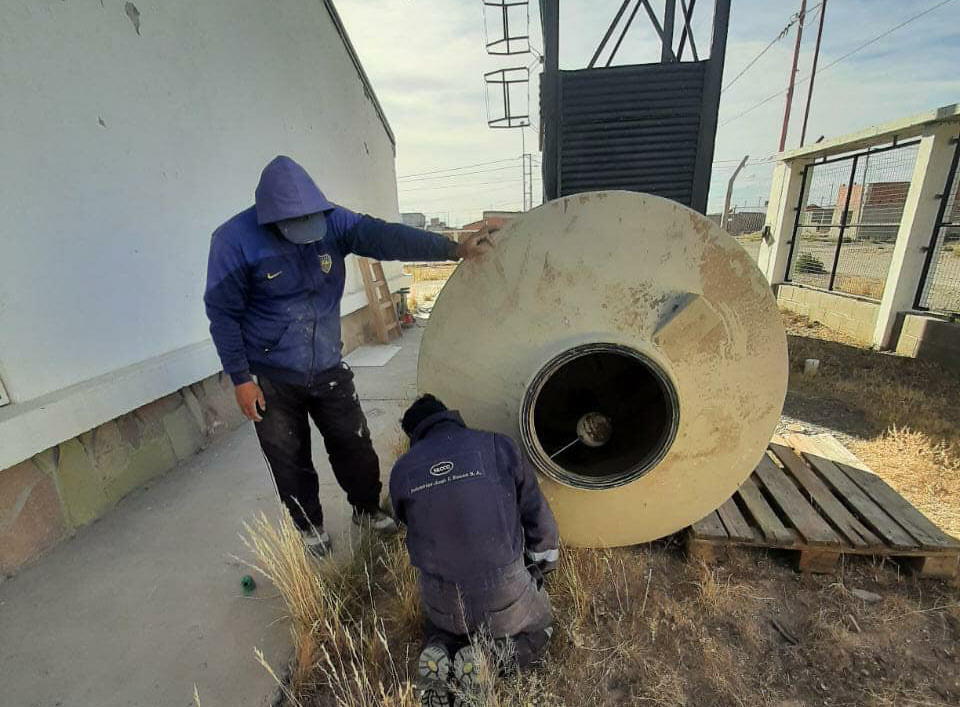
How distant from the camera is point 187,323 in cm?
343

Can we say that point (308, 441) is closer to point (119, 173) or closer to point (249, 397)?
point (249, 397)

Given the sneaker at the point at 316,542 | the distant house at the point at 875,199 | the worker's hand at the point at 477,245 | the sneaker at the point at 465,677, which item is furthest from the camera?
the distant house at the point at 875,199

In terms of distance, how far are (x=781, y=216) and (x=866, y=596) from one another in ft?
24.2

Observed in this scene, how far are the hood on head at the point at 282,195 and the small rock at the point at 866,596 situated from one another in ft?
10.1

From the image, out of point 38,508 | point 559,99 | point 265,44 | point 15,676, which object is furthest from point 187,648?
point 265,44

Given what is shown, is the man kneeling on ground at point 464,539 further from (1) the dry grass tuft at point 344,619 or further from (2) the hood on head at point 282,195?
(2) the hood on head at point 282,195

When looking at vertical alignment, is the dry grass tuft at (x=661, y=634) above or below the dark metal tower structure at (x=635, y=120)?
below

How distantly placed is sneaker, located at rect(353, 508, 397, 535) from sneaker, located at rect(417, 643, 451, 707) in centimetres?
99

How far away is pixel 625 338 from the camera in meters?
1.89

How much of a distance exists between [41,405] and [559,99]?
12.8ft

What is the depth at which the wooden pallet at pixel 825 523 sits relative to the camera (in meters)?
2.23

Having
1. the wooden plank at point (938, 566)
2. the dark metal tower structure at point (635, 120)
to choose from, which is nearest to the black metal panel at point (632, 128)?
the dark metal tower structure at point (635, 120)

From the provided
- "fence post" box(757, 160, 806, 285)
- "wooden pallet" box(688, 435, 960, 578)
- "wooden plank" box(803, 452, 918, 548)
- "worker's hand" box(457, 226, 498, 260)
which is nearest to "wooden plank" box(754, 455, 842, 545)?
"wooden pallet" box(688, 435, 960, 578)

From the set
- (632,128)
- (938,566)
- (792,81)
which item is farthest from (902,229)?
(792,81)
